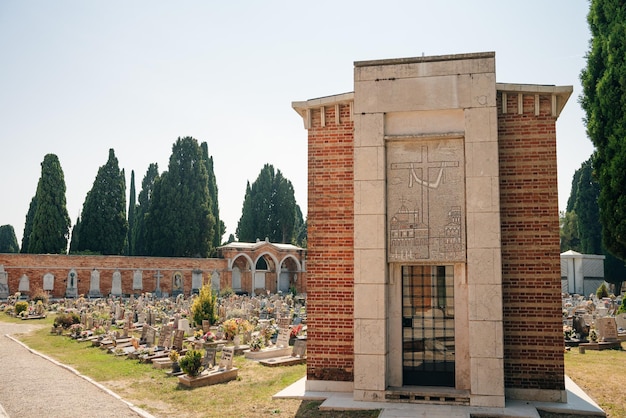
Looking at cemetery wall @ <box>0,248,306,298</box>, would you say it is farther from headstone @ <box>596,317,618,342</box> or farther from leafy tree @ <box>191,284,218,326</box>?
headstone @ <box>596,317,618,342</box>

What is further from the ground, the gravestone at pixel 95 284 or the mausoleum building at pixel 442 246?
the mausoleum building at pixel 442 246

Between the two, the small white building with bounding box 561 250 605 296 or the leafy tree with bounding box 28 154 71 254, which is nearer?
the small white building with bounding box 561 250 605 296

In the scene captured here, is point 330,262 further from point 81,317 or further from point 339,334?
point 81,317

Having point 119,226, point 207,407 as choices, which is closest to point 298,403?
point 207,407

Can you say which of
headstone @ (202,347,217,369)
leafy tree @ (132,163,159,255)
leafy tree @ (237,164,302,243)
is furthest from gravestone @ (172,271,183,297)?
headstone @ (202,347,217,369)

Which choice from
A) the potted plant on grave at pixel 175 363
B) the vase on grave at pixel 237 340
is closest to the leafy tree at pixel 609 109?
the vase on grave at pixel 237 340

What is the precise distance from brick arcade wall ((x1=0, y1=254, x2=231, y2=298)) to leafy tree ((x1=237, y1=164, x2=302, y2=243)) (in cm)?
1718

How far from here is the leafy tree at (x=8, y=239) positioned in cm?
8116

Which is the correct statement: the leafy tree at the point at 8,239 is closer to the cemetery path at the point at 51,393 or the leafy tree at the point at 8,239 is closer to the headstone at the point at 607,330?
the cemetery path at the point at 51,393

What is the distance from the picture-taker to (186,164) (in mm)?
54312

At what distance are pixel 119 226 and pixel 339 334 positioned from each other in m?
43.0

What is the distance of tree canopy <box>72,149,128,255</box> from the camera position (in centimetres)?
4881

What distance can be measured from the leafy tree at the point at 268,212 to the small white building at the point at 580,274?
31.4 meters

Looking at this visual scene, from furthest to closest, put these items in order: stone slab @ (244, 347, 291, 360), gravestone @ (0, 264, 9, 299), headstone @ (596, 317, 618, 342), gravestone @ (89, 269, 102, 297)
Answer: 1. gravestone @ (89, 269, 102, 297)
2. gravestone @ (0, 264, 9, 299)
3. headstone @ (596, 317, 618, 342)
4. stone slab @ (244, 347, 291, 360)
